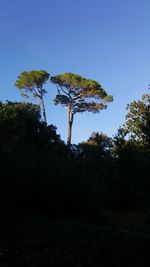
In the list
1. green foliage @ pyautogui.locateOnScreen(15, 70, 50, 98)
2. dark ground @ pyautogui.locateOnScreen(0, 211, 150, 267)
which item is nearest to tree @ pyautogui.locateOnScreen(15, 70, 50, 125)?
green foliage @ pyautogui.locateOnScreen(15, 70, 50, 98)

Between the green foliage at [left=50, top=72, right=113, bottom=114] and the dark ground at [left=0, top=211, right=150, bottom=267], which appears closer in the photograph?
the dark ground at [left=0, top=211, right=150, bottom=267]

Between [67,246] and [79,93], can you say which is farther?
[79,93]

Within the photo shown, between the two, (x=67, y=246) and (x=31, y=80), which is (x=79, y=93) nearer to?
(x=31, y=80)

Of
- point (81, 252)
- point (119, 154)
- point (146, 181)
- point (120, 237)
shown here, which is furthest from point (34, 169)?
point (119, 154)

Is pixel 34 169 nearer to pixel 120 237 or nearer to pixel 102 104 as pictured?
pixel 120 237

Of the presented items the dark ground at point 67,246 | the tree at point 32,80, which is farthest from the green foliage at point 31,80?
the dark ground at point 67,246

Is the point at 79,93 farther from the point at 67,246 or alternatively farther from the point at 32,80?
the point at 67,246

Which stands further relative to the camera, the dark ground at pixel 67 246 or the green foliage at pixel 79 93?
the green foliage at pixel 79 93

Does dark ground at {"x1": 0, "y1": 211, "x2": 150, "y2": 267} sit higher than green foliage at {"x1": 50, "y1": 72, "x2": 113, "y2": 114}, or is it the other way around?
green foliage at {"x1": 50, "y1": 72, "x2": 113, "y2": 114}

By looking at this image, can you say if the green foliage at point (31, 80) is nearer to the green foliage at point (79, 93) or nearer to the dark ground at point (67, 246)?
the green foliage at point (79, 93)

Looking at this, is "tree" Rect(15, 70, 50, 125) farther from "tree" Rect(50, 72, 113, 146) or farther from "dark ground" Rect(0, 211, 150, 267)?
"dark ground" Rect(0, 211, 150, 267)

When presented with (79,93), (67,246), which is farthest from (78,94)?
(67,246)

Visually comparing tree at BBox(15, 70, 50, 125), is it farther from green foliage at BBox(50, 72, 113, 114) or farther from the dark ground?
the dark ground

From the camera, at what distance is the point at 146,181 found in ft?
52.9
